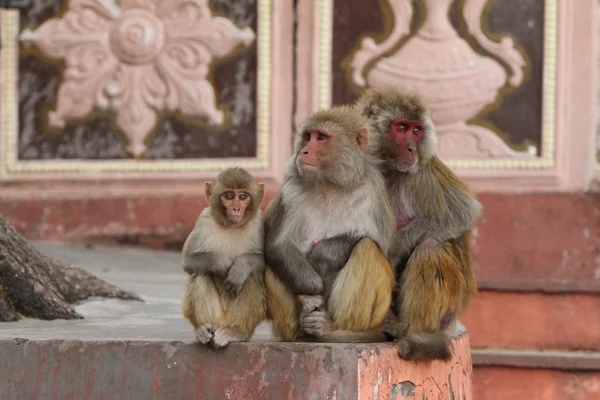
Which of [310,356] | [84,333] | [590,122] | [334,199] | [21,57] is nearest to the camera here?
[310,356]

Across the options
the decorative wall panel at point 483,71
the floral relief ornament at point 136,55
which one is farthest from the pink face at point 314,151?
the floral relief ornament at point 136,55

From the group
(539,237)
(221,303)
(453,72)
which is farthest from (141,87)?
(221,303)

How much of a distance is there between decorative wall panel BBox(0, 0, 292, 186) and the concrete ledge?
4636mm

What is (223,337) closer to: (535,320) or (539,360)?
(539,360)

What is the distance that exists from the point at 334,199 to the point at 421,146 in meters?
0.40

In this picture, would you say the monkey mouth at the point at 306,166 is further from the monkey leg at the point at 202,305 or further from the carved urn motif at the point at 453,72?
the carved urn motif at the point at 453,72

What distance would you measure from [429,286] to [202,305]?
33.4 inches

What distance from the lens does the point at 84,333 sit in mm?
4594

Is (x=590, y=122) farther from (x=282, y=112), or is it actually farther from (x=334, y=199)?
(x=334, y=199)

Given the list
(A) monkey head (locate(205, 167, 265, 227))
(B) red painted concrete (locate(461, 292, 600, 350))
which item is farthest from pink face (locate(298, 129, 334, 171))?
(B) red painted concrete (locate(461, 292, 600, 350))

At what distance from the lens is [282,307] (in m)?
4.24

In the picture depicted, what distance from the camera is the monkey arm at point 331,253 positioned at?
14.0 ft

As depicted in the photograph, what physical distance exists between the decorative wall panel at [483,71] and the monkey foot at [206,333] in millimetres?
4668

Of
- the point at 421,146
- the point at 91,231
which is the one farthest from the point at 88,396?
the point at 91,231
